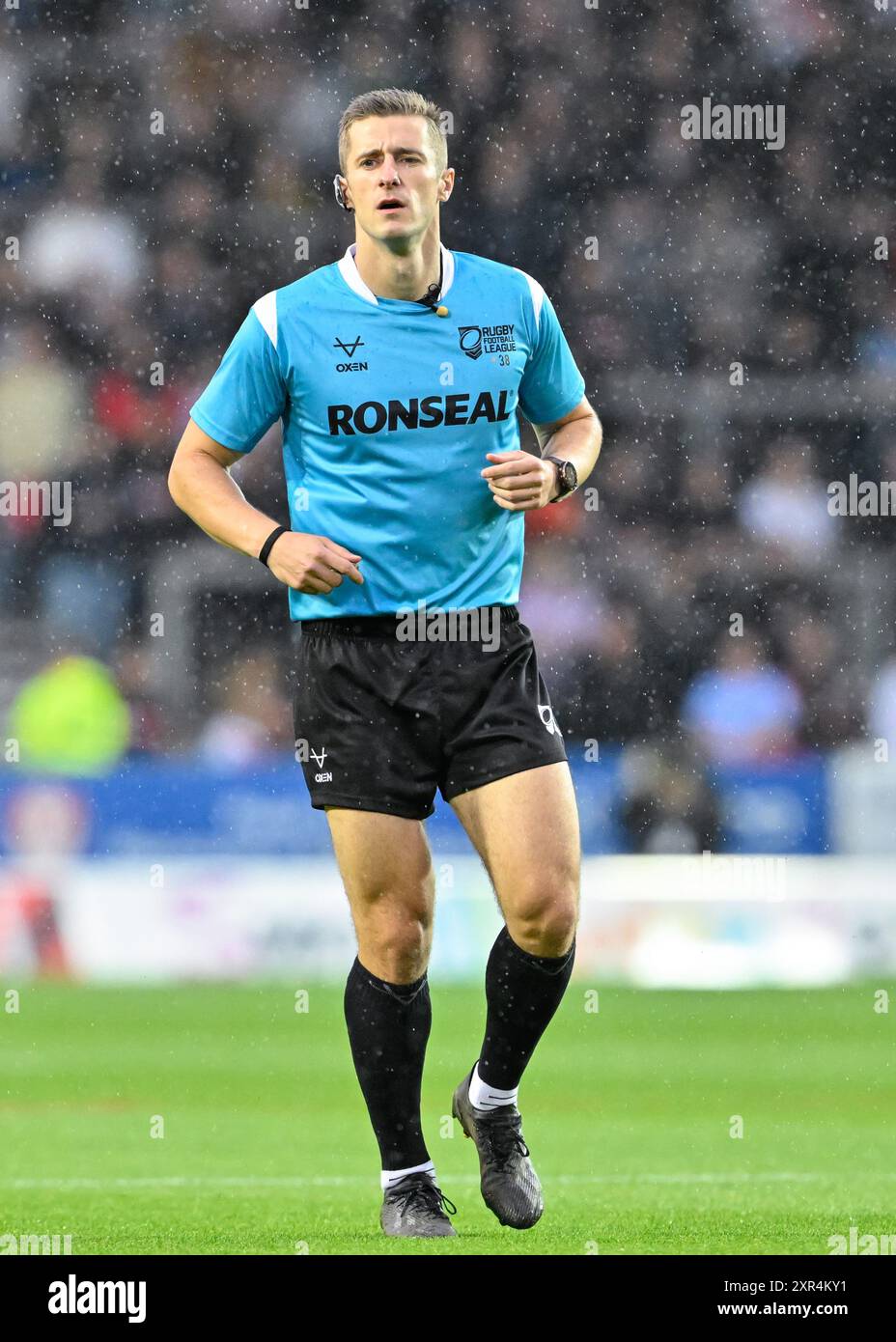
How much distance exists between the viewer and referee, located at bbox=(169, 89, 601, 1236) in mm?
4359

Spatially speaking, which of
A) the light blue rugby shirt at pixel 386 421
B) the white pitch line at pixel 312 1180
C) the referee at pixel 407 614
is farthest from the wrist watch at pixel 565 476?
the white pitch line at pixel 312 1180

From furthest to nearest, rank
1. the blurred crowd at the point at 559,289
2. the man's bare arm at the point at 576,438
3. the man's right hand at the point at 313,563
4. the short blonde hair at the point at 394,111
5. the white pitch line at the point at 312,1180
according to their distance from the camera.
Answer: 1. the blurred crowd at the point at 559,289
2. the white pitch line at the point at 312,1180
3. the man's bare arm at the point at 576,438
4. the short blonde hair at the point at 394,111
5. the man's right hand at the point at 313,563

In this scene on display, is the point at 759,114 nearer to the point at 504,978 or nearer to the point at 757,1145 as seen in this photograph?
the point at 757,1145

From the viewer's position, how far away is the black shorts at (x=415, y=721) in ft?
14.3

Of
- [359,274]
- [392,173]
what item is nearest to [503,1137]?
[359,274]

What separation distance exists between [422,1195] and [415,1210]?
1.7 inches

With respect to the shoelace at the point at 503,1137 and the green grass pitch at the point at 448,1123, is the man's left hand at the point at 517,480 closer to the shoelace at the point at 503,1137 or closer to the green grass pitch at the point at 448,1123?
the shoelace at the point at 503,1137

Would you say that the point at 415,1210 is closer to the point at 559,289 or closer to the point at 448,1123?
the point at 448,1123

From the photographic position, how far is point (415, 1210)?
437 cm

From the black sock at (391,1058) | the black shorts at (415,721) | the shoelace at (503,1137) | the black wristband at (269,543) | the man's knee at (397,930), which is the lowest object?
the shoelace at (503,1137)

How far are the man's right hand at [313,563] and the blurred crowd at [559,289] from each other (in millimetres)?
6816

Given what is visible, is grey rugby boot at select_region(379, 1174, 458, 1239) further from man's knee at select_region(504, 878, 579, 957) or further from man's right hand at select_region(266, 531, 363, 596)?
man's right hand at select_region(266, 531, 363, 596)

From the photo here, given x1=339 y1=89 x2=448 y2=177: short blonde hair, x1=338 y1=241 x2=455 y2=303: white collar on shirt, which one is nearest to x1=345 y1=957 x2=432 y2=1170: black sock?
x1=338 y1=241 x2=455 y2=303: white collar on shirt

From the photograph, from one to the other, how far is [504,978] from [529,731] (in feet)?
1.75
